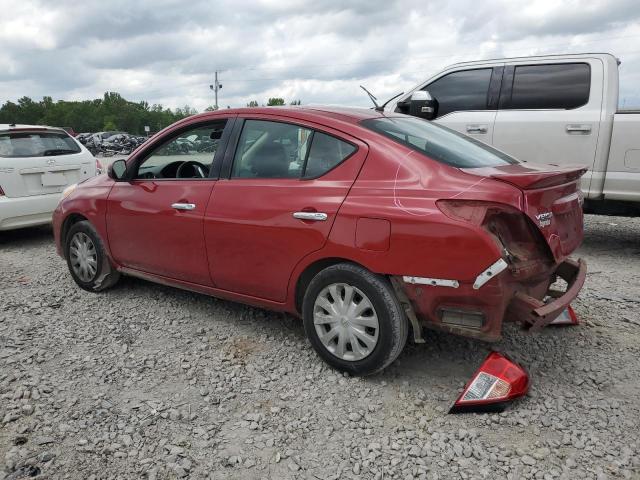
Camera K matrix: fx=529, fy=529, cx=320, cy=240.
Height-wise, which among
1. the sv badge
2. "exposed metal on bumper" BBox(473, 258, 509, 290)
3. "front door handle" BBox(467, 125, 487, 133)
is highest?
"front door handle" BBox(467, 125, 487, 133)

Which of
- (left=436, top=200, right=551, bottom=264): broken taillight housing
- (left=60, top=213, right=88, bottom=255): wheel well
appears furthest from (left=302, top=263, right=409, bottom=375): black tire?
(left=60, top=213, right=88, bottom=255): wheel well

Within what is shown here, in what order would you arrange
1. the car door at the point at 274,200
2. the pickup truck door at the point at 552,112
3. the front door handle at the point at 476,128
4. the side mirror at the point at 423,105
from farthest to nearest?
1. the front door handle at the point at 476,128
2. the side mirror at the point at 423,105
3. the pickup truck door at the point at 552,112
4. the car door at the point at 274,200

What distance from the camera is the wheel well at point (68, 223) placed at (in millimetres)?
4688

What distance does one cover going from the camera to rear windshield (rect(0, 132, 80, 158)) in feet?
21.6

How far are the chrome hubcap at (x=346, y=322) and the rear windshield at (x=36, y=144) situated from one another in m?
5.32

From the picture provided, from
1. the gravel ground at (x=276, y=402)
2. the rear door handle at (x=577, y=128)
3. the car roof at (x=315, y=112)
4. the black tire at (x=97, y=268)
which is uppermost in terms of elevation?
the car roof at (x=315, y=112)

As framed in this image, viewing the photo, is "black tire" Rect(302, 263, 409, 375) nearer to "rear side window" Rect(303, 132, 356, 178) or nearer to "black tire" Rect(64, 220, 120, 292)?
"rear side window" Rect(303, 132, 356, 178)

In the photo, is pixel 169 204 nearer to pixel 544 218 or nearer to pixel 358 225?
pixel 358 225

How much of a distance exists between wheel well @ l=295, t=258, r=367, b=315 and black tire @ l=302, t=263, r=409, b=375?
51 mm

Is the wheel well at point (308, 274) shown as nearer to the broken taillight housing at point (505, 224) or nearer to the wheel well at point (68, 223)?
the broken taillight housing at point (505, 224)

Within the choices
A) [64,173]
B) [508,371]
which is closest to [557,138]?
[508,371]

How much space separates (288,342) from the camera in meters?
3.61

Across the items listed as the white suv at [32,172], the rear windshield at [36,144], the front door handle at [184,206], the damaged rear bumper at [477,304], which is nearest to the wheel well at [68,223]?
the front door handle at [184,206]

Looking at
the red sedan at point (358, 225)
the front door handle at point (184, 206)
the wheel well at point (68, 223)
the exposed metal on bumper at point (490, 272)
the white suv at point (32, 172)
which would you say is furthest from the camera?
the white suv at point (32, 172)
